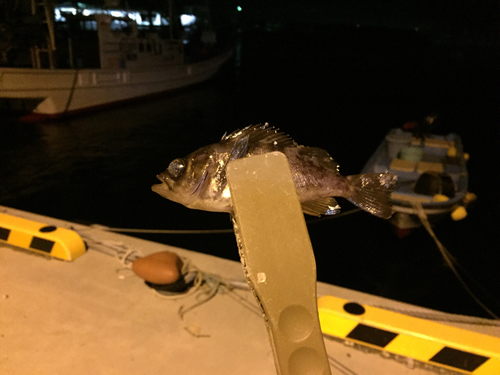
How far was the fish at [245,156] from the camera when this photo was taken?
1135 millimetres

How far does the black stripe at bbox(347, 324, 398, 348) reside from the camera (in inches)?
105

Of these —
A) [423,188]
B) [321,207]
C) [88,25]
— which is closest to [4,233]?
[321,207]

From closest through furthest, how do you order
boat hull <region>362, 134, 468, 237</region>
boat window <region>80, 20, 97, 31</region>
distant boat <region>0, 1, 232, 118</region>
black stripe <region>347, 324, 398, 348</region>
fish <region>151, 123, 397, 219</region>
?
fish <region>151, 123, 397, 219</region> < black stripe <region>347, 324, 398, 348</region> < boat hull <region>362, 134, 468, 237</region> < distant boat <region>0, 1, 232, 118</region> < boat window <region>80, 20, 97, 31</region>

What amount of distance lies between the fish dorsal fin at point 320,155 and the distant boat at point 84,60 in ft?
50.4

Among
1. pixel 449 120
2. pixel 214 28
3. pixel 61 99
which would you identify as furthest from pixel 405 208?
pixel 214 28

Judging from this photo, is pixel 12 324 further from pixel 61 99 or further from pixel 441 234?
pixel 61 99

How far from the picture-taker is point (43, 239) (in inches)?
146

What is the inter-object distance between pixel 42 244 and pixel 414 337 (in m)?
3.51

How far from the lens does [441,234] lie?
8023 millimetres

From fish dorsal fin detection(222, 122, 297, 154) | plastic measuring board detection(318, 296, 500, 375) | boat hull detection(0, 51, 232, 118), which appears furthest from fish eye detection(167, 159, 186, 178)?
boat hull detection(0, 51, 232, 118)

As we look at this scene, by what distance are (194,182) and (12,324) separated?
8.59ft

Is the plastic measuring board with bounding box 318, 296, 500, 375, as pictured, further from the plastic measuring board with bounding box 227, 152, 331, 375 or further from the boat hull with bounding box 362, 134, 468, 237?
the boat hull with bounding box 362, 134, 468, 237

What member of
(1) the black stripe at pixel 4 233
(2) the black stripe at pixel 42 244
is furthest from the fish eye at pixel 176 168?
(1) the black stripe at pixel 4 233

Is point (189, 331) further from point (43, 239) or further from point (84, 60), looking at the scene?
point (84, 60)
